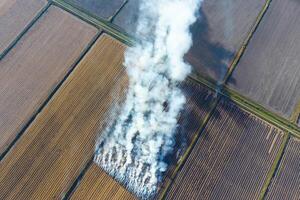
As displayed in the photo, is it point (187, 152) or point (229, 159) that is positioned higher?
point (229, 159)

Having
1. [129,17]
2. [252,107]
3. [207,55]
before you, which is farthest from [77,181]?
[129,17]

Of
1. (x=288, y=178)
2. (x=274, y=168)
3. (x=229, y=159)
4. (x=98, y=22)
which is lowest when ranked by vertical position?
(x=229, y=159)

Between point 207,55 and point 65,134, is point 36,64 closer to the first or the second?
point 65,134

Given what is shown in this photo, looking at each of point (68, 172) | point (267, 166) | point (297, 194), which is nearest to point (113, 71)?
point (68, 172)

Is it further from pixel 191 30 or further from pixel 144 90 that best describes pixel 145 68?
pixel 191 30

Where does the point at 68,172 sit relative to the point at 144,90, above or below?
below

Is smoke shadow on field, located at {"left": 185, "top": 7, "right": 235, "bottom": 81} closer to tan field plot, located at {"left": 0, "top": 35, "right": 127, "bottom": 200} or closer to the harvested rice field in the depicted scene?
the harvested rice field

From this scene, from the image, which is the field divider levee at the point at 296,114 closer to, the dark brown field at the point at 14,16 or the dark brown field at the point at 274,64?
the dark brown field at the point at 274,64
